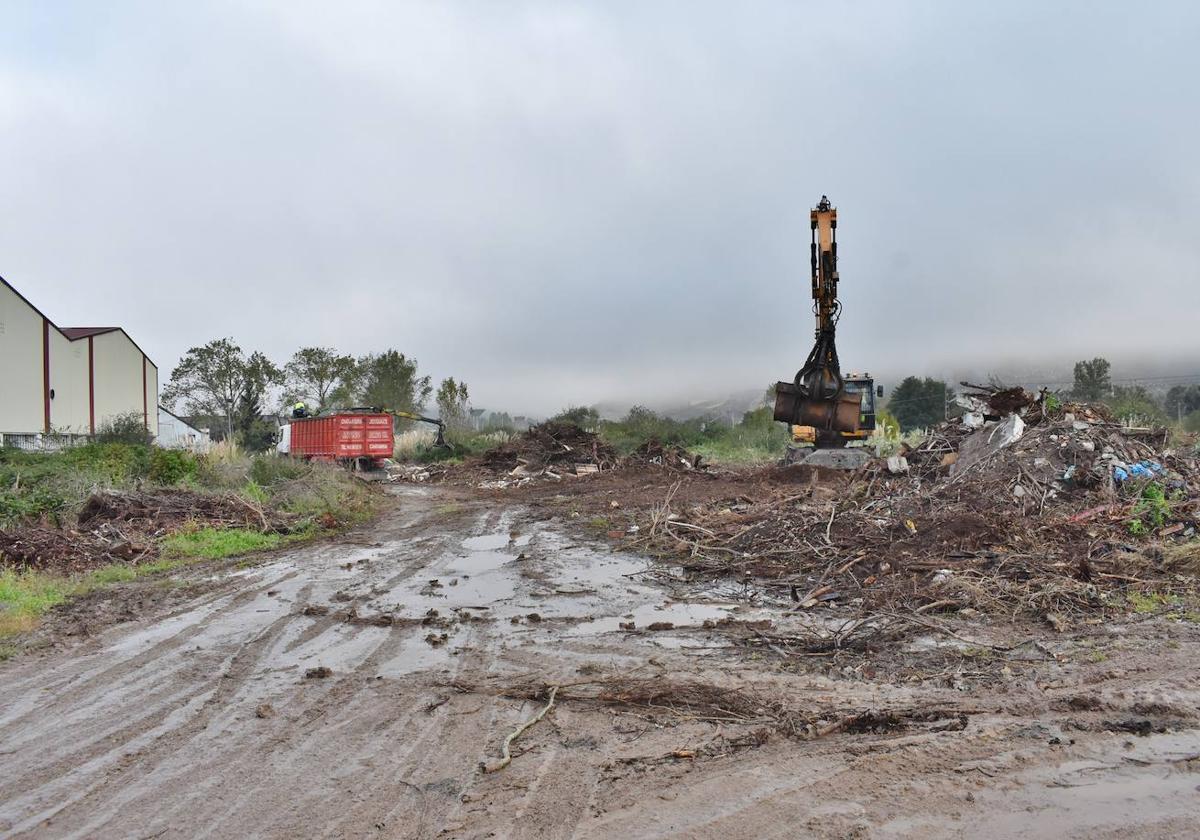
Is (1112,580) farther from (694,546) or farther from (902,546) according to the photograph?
(694,546)

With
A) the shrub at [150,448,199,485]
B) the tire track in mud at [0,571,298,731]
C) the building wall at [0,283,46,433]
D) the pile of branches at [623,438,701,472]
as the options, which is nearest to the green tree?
the building wall at [0,283,46,433]

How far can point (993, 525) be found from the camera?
352 inches

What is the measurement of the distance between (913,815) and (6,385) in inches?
1510

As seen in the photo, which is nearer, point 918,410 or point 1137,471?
point 1137,471

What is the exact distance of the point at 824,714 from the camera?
452 centimetres

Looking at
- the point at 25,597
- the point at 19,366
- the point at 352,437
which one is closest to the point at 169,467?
the point at 25,597

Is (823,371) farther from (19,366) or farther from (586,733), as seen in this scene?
(19,366)

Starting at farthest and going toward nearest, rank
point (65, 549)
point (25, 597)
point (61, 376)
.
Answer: point (61, 376), point (65, 549), point (25, 597)

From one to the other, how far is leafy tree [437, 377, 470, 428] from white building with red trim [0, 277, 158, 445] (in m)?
16.2

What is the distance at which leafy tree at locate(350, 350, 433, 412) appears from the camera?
51.1 meters

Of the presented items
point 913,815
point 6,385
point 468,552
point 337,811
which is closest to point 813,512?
point 468,552

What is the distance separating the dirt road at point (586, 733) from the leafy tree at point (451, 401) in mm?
41945

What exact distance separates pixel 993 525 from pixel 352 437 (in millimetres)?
24102

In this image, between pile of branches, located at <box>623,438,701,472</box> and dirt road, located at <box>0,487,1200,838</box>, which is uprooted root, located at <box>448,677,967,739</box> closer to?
dirt road, located at <box>0,487,1200,838</box>
